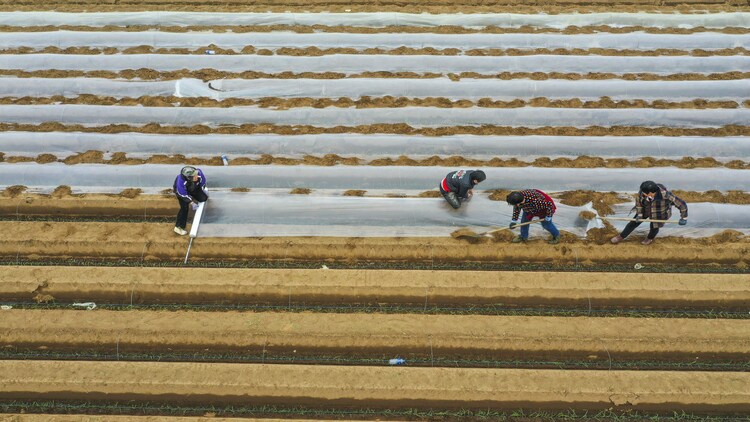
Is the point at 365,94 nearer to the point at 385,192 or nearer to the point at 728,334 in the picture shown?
the point at 385,192

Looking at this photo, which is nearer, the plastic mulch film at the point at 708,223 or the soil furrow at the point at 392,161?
the plastic mulch film at the point at 708,223

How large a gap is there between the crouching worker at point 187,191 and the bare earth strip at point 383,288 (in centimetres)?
66

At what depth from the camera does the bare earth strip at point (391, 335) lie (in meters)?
5.21

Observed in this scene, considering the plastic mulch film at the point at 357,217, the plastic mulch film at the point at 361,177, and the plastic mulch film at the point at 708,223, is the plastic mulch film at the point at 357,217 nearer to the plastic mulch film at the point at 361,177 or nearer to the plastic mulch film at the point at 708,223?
the plastic mulch film at the point at 361,177

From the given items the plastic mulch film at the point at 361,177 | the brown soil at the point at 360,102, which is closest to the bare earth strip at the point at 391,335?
the plastic mulch film at the point at 361,177

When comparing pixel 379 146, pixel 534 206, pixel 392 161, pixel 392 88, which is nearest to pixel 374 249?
pixel 392 161

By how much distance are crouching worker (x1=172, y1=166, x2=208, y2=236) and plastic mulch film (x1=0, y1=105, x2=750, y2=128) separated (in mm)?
1823

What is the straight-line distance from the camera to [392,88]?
25.5ft

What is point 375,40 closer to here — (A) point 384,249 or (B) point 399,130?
(B) point 399,130

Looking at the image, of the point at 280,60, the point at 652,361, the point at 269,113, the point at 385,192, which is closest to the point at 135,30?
the point at 280,60

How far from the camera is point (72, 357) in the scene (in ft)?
17.3

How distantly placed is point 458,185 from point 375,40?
13.7 feet

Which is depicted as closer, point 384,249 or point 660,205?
point 660,205

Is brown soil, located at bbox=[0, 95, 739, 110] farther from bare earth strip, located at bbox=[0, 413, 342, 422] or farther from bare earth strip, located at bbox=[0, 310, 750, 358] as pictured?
bare earth strip, located at bbox=[0, 413, 342, 422]
